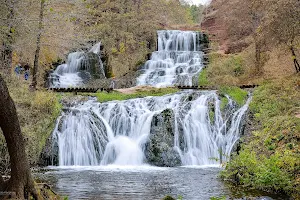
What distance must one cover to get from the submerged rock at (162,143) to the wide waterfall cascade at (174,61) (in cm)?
978

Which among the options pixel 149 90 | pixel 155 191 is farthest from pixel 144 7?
pixel 155 191

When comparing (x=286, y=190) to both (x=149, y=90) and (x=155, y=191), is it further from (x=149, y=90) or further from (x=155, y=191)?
(x=149, y=90)

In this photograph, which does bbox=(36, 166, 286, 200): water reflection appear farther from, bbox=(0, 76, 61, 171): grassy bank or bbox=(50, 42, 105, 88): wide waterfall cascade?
bbox=(50, 42, 105, 88): wide waterfall cascade

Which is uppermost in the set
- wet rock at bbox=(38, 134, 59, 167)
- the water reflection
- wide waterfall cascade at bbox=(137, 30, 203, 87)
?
wide waterfall cascade at bbox=(137, 30, 203, 87)

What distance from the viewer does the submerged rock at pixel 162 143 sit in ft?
51.9

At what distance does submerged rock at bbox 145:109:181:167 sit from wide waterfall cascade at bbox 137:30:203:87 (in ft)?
32.1

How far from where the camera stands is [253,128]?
653 inches

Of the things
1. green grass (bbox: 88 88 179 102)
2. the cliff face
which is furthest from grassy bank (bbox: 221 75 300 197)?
the cliff face

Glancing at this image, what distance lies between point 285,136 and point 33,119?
10.1m

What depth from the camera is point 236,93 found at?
1955 centimetres

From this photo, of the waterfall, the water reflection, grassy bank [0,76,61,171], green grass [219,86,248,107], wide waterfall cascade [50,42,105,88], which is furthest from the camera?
wide waterfall cascade [50,42,105,88]

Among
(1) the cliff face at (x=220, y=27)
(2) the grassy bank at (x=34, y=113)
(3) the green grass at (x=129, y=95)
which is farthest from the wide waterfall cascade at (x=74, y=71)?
(1) the cliff face at (x=220, y=27)

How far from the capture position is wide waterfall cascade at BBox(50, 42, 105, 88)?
96.0ft

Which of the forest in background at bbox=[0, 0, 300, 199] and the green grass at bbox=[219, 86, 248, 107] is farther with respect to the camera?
the green grass at bbox=[219, 86, 248, 107]
